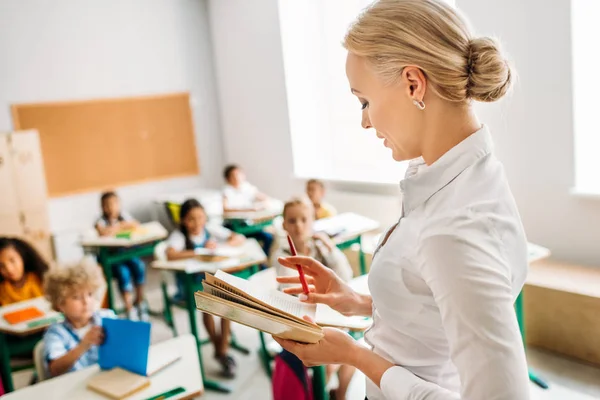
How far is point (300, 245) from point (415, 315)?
6.85ft

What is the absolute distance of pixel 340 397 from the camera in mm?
2447

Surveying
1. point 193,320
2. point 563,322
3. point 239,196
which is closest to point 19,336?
point 193,320

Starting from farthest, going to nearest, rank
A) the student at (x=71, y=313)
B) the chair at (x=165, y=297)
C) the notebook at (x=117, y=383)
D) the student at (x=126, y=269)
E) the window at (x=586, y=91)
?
the student at (x=126, y=269) → the chair at (x=165, y=297) → the window at (x=586, y=91) → the student at (x=71, y=313) → the notebook at (x=117, y=383)

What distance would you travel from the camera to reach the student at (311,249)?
97.0 inches

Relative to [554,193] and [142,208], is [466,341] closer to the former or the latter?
[554,193]

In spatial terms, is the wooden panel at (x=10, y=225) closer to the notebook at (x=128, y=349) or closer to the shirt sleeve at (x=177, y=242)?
the shirt sleeve at (x=177, y=242)

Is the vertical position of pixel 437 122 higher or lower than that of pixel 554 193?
higher

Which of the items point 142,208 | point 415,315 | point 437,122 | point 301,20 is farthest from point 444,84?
point 142,208

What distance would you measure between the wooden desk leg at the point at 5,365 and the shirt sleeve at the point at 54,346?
2.16ft

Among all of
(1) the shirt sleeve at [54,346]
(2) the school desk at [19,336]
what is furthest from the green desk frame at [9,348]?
(1) the shirt sleeve at [54,346]

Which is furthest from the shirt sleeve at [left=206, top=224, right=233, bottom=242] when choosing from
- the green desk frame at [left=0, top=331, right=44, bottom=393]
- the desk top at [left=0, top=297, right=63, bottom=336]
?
the green desk frame at [left=0, top=331, right=44, bottom=393]

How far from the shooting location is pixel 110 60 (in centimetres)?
581

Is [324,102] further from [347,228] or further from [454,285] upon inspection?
[454,285]

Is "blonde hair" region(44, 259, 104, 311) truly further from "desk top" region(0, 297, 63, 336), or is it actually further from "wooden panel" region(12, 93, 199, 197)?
"wooden panel" region(12, 93, 199, 197)
